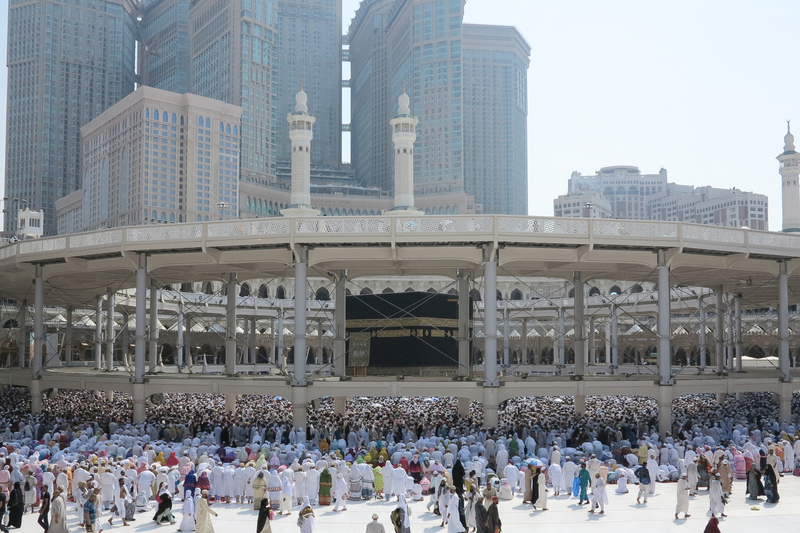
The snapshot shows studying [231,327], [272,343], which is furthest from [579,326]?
[272,343]

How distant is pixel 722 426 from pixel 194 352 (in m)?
62.9

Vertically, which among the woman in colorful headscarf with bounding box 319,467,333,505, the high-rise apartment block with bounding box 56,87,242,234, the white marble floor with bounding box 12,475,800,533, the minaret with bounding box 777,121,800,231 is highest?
the high-rise apartment block with bounding box 56,87,242,234

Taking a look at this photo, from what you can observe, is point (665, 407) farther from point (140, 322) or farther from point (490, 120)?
point (490, 120)

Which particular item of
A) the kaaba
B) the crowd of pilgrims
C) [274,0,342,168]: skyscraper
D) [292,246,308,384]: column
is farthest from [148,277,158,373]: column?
[274,0,342,168]: skyscraper

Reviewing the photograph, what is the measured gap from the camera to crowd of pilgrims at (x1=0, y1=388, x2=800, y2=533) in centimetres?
1797

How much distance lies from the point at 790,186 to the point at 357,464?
4927 centimetres

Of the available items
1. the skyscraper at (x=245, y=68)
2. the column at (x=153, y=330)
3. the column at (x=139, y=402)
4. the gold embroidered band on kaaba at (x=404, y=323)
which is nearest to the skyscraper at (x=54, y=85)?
the skyscraper at (x=245, y=68)

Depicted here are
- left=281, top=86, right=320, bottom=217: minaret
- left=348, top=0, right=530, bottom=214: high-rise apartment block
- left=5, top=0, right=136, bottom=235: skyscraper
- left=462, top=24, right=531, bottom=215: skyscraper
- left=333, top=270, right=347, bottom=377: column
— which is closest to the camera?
left=333, top=270, right=347, bottom=377: column

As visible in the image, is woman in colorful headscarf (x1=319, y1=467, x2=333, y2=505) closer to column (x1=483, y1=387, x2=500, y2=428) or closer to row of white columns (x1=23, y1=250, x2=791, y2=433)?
row of white columns (x1=23, y1=250, x2=791, y2=433)

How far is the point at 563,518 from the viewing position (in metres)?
18.6

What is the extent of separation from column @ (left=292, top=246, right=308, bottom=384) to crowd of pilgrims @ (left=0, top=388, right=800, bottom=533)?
2099mm

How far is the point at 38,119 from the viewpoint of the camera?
154 meters

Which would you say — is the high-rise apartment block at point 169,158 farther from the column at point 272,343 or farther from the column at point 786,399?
the column at point 786,399

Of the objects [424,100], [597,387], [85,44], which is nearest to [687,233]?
[597,387]
